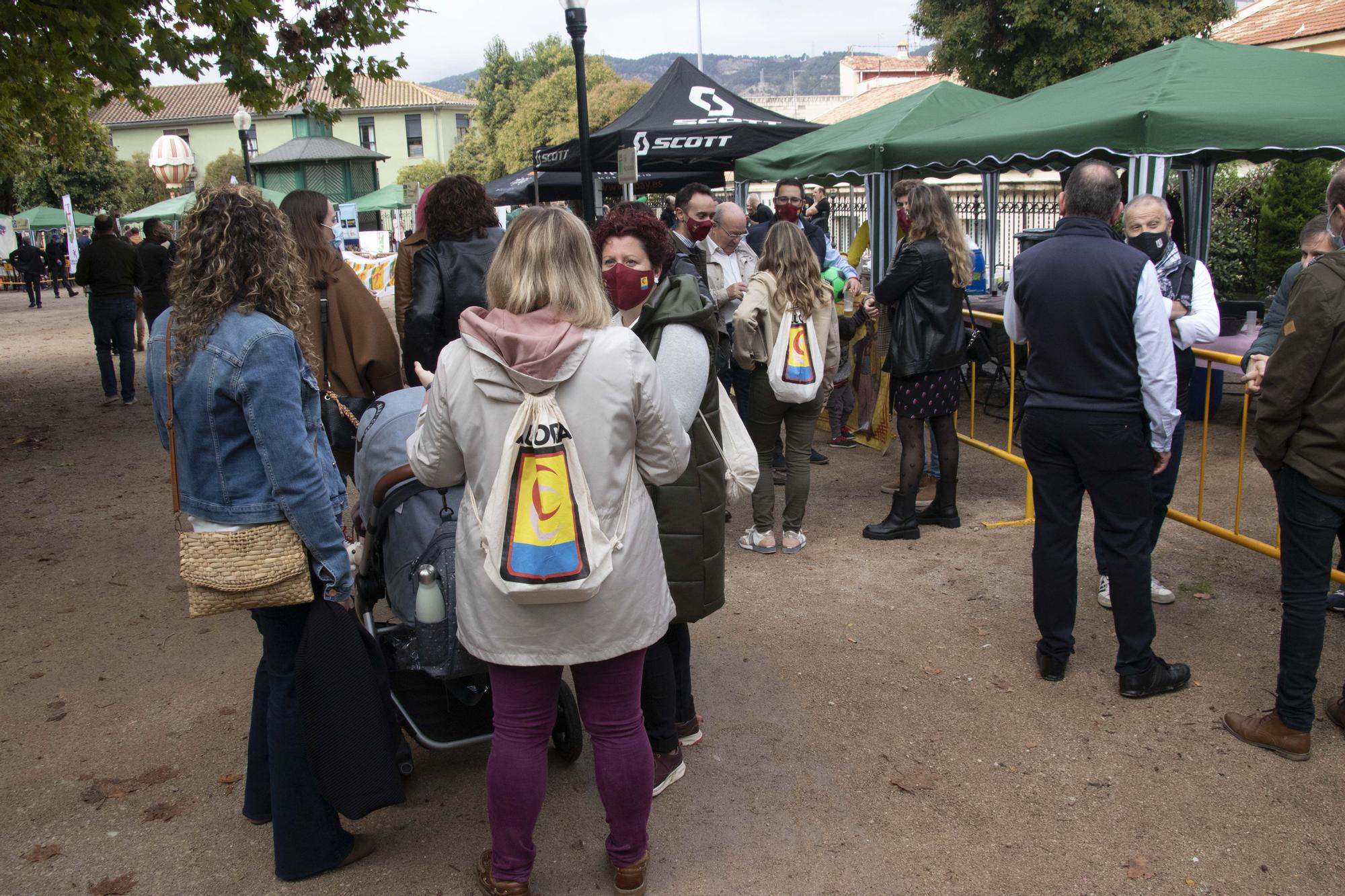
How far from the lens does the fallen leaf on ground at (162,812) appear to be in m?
3.47

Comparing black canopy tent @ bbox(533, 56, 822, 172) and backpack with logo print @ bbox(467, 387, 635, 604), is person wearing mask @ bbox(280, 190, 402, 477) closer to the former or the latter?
backpack with logo print @ bbox(467, 387, 635, 604)

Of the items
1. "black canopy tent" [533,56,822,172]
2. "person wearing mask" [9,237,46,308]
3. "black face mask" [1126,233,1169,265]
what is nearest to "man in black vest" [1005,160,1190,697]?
"black face mask" [1126,233,1169,265]

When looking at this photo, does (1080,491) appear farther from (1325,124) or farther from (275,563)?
(1325,124)

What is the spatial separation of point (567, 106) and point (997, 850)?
186 feet

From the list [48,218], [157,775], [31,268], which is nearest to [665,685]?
[157,775]

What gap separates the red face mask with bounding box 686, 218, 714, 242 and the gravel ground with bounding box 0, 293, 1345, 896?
187cm

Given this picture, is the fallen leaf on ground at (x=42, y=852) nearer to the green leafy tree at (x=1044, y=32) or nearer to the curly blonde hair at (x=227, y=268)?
the curly blonde hair at (x=227, y=268)

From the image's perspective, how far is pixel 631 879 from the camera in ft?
9.66

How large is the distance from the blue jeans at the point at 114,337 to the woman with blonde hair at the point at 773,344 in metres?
8.43

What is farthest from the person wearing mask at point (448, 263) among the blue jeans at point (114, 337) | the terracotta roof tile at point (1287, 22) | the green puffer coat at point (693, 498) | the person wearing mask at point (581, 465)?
the terracotta roof tile at point (1287, 22)

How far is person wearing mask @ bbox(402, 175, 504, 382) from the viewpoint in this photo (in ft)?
16.6

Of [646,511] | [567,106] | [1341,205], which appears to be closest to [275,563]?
[646,511]

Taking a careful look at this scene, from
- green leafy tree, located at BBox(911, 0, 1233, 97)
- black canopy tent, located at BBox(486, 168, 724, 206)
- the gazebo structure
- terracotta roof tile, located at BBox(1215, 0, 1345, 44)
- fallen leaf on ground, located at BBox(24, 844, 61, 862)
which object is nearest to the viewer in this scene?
fallen leaf on ground, located at BBox(24, 844, 61, 862)

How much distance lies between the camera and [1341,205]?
3268 mm
